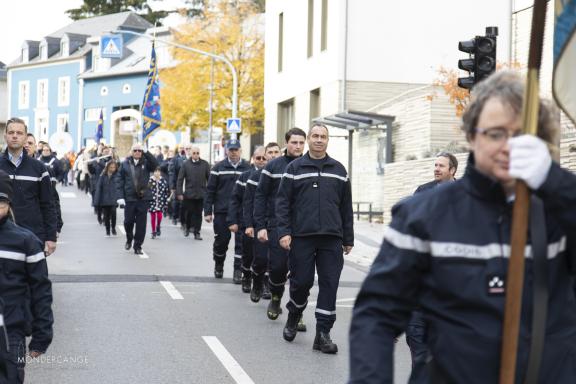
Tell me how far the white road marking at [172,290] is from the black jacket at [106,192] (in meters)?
9.48

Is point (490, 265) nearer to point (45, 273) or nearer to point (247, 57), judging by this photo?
point (45, 273)

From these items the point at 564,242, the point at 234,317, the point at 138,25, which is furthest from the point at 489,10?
the point at 138,25

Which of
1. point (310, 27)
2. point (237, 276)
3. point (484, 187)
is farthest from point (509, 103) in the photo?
point (310, 27)

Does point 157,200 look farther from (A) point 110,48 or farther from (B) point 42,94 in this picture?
(B) point 42,94

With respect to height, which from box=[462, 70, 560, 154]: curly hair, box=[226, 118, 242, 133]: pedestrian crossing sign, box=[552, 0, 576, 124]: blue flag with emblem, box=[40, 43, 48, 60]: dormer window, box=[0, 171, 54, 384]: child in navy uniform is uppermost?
box=[40, 43, 48, 60]: dormer window

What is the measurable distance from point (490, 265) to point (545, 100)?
0.50 meters

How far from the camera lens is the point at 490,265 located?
9.46 feet

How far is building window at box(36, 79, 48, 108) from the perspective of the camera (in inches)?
3312

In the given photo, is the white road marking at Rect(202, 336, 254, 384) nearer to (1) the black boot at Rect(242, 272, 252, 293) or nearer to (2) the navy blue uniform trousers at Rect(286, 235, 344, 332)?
(2) the navy blue uniform trousers at Rect(286, 235, 344, 332)

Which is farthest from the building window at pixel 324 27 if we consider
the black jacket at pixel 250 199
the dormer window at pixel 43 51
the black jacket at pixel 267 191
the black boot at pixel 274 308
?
the dormer window at pixel 43 51

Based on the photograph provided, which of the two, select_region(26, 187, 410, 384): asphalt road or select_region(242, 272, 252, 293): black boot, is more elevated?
select_region(242, 272, 252, 293): black boot

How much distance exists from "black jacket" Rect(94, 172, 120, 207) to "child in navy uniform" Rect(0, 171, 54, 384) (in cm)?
1827

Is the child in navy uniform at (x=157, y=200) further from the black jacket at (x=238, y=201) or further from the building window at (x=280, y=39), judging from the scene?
the building window at (x=280, y=39)

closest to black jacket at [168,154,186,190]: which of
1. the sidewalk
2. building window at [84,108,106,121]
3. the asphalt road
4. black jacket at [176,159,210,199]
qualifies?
black jacket at [176,159,210,199]
